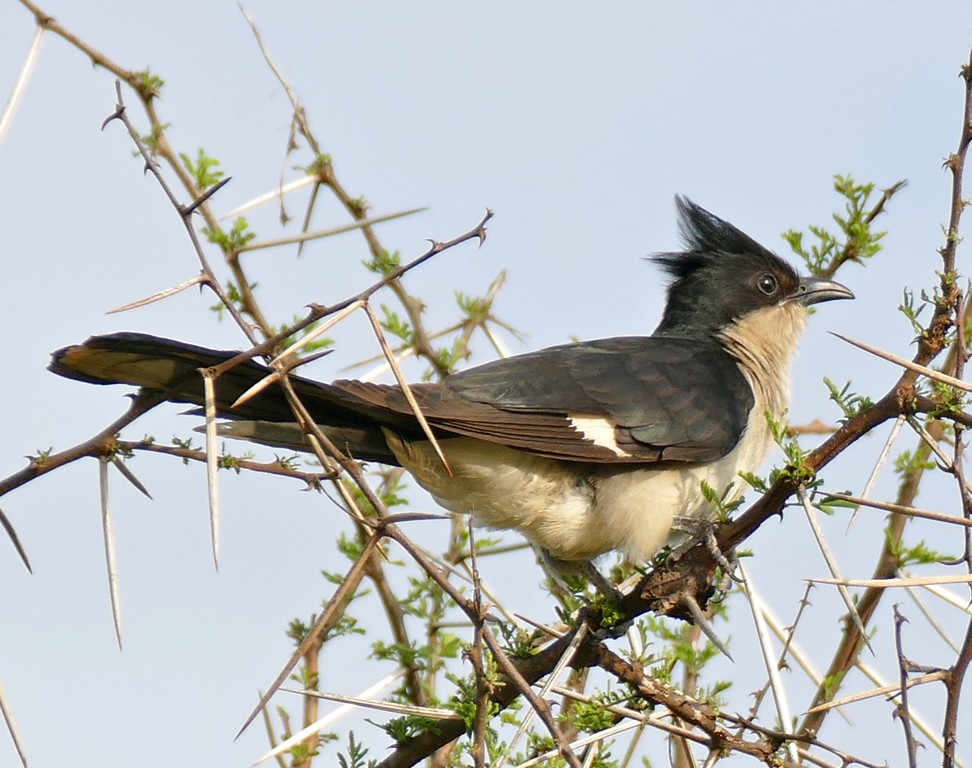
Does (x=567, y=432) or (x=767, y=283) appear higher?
(x=767, y=283)

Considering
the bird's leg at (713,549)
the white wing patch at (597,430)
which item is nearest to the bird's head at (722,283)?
the white wing patch at (597,430)

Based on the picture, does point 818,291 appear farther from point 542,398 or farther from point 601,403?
point 542,398

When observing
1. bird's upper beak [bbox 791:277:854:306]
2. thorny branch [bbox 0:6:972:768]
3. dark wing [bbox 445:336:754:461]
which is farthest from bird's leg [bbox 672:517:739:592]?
bird's upper beak [bbox 791:277:854:306]

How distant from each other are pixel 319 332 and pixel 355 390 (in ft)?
4.56

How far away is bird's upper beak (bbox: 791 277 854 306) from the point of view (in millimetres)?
5752

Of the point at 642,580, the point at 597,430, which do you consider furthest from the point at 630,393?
the point at 642,580

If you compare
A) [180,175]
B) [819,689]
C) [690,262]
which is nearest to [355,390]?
[180,175]

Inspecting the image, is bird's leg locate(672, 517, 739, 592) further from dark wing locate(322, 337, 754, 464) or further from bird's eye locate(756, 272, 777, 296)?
bird's eye locate(756, 272, 777, 296)

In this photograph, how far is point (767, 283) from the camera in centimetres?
606

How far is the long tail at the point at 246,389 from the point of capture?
283cm

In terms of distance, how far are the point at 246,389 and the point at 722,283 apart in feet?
10.9

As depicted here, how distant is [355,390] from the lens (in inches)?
139

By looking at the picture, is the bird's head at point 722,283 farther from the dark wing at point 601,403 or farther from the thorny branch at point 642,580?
the thorny branch at point 642,580

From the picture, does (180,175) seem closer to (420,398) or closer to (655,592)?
(420,398)
